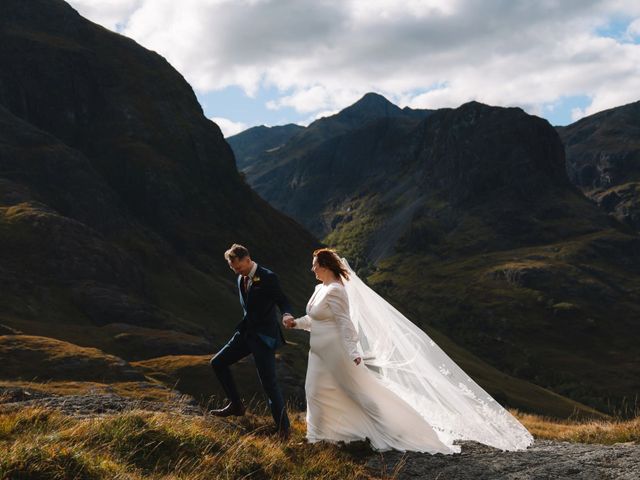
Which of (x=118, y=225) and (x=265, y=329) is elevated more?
(x=118, y=225)

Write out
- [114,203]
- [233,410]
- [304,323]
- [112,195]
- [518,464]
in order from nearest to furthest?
1. [518,464]
2. [304,323]
3. [233,410]
4. [114,203]
5. [112,195]

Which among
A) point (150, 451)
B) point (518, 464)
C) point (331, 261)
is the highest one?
point (331, 261)

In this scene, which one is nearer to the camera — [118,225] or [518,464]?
[518,464]

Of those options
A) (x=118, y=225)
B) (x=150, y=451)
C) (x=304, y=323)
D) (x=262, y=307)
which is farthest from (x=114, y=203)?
(x=150, y=451)

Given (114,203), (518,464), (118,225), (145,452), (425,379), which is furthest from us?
(114,203)

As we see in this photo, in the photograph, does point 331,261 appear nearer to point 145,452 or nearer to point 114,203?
point 145,452

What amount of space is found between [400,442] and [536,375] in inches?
5915

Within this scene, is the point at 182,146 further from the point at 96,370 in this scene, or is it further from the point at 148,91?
the point at 96,370

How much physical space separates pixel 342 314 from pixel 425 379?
Result: 3076 mm

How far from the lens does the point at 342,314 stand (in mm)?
12008

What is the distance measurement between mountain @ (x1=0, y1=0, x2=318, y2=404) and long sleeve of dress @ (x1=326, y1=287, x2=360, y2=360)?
153ft

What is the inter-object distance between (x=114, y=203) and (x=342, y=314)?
109m

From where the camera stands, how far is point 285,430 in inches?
455

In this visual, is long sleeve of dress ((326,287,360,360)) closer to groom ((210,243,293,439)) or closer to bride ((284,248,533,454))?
bride ((284,248,533,454))
